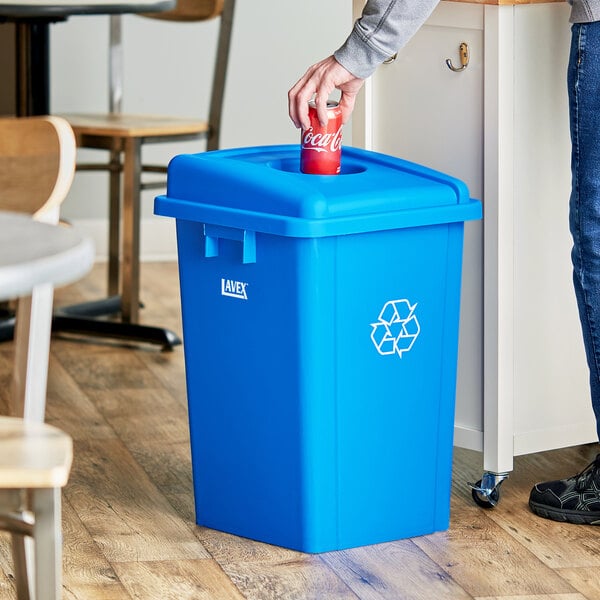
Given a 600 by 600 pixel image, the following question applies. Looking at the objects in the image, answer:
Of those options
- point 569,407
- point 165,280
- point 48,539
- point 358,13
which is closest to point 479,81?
point 358,13

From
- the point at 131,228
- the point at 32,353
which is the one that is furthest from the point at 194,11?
the point at 32,353

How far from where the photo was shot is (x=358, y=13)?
2.54 m

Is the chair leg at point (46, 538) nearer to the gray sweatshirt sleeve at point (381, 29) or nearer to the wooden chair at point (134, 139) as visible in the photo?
the gray sweatshirt sleeve at point (381, 29)

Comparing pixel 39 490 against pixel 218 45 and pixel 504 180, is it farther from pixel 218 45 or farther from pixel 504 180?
pixel 218 45

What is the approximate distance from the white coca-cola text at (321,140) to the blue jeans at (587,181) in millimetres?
418

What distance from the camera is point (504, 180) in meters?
2.30

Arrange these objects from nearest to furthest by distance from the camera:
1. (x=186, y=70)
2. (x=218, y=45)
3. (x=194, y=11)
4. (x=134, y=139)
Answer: (x=134, y=139) → (x=218, y=45) → (x=194, y=11) → (x=186, y=70)

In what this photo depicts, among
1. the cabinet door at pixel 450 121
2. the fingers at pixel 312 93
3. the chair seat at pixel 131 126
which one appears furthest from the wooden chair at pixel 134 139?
the fingers at pixel 312 93

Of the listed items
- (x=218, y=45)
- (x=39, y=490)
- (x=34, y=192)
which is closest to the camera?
(x=39, y=490)

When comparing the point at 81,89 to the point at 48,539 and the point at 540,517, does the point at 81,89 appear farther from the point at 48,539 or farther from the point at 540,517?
the point at 48,539

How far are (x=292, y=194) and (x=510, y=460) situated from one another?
738 millimetres

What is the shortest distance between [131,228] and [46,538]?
236 centimetres

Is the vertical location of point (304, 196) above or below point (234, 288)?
above

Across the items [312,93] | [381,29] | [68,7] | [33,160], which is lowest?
[33,160]
